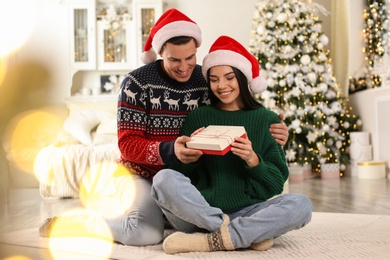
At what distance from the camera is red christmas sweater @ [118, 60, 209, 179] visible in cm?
162

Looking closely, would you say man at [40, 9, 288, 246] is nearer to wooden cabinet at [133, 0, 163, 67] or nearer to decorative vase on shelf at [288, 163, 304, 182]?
decorative vase on shelf at [288, 163, 304, 182]

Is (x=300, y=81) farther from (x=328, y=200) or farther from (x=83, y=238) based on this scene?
(x=83, y=238)

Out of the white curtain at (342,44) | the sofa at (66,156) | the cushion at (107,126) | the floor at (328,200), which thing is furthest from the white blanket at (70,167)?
the white curtain at (342,44)

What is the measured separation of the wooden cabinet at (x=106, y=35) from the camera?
5.40 m

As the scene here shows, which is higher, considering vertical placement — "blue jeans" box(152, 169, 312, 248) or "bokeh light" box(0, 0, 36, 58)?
"bokeh light" box(0, 0, 36, 58)

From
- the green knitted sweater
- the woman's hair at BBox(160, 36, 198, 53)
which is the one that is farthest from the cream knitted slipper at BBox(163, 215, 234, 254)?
the woman's hair at BBox(160, 36, 198, 53)

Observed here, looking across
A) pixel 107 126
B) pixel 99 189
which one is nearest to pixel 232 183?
pixel 99 189

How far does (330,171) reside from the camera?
4.60m

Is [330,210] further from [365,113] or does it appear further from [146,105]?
[365,113]

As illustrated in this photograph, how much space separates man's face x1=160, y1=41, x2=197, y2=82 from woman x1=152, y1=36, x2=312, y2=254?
0.22ft

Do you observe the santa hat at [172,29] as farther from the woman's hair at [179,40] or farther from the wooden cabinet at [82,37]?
the wooden cabinet at [82,37]

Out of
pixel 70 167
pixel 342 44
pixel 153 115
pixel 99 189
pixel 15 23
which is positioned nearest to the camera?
Answer: pixel 15 23

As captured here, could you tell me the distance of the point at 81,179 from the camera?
144 inches

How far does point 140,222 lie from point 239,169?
38 centimetres
